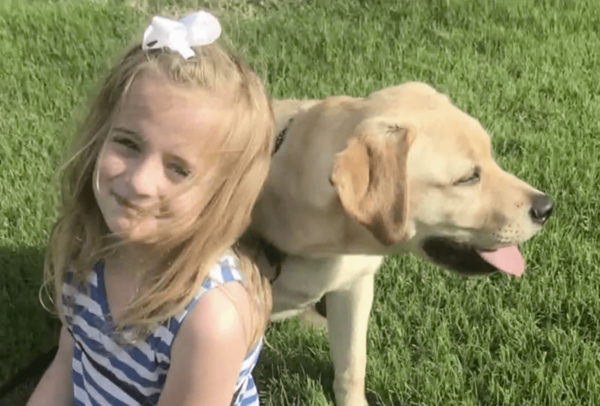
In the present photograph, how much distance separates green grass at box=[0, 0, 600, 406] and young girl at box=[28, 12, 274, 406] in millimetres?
667

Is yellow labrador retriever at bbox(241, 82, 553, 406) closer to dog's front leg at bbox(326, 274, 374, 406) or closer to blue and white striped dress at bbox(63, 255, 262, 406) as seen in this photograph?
dog's front leg at bbox(326, 274, 374, 406)

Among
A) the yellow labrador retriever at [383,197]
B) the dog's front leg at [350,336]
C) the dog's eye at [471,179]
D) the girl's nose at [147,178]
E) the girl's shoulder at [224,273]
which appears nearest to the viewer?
the girl's nose at [147,178]

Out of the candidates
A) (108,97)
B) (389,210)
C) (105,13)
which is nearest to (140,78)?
(108,97)

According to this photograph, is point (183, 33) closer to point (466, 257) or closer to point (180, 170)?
point (180, 170)

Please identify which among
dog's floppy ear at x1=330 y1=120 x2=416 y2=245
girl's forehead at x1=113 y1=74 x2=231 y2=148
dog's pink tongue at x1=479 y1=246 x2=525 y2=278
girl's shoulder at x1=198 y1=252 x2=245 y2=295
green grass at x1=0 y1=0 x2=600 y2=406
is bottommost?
green grass at x1=0 y1=0 x2=600 y2=406

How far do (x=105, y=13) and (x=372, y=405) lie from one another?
3.37m

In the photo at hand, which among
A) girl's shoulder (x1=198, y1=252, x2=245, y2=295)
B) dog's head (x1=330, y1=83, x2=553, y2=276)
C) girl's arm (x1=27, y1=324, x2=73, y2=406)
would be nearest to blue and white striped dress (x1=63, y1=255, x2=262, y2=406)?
girl's shoulder (x1=198, y1=252, x2=245, y2=295)

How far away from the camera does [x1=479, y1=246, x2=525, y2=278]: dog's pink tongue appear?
84.2 inches

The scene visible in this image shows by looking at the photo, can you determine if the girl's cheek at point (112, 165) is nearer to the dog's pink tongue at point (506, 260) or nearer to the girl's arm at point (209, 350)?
the girl's arm at point (209, 350)

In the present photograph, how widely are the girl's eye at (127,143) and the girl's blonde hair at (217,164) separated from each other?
0.28 feet

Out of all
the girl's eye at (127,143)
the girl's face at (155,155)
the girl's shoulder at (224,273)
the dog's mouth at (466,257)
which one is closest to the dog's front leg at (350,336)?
the dog's mouth at (466,257)

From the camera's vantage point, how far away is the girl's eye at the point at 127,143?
5.41ft

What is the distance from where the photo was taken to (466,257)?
6.84ft

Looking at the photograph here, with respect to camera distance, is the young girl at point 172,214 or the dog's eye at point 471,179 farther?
the dog's eye at point 471,179
